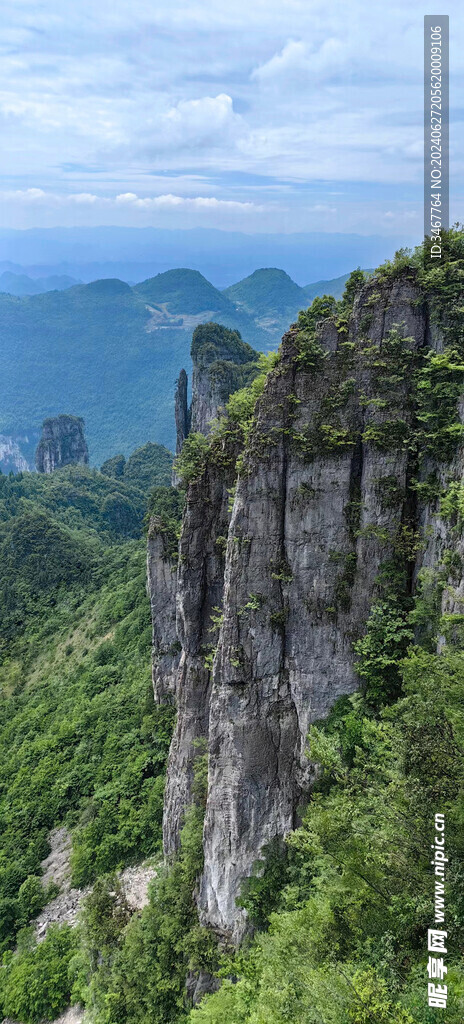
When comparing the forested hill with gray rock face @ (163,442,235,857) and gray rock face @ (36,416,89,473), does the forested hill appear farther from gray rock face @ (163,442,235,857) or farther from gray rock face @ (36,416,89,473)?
gray rock face @ (36,416,89,473)

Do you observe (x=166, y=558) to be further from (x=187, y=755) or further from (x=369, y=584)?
(x=369, y=584)

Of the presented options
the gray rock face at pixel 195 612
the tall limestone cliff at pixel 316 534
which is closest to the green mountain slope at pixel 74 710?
the gray rock face at pixel 195 612

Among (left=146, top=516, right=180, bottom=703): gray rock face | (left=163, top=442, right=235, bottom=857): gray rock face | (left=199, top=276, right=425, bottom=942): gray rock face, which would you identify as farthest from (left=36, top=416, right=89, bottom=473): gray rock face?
(left=199, top=276, right=425, bottom=942): gray rock face

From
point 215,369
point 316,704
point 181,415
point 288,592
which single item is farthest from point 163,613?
point 181,415

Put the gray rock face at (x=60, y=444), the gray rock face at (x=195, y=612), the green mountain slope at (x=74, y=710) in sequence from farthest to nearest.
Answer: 1. the gray rock face at (x=60, y=444)
2. the green mountain slope at (x=74, y=710)
3. the gray rock face at (x=195, y=612)

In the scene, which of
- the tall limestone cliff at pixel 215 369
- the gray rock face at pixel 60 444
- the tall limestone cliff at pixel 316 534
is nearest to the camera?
the tall limestone cliff at pixel 316 534

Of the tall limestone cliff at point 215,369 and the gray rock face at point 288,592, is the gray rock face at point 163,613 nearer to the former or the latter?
the gray rock face at point 288,592

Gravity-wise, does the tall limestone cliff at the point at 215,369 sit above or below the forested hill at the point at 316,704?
above
